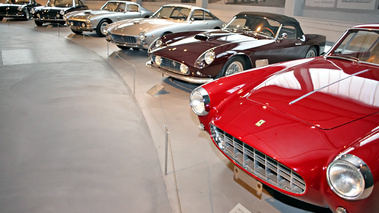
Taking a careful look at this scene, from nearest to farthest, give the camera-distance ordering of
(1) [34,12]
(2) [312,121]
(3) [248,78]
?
1. (2) [312,121]
2. (3) [248,78]
3. (1) [34,12]

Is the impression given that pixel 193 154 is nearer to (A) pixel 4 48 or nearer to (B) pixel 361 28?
(B) pixel 361 28

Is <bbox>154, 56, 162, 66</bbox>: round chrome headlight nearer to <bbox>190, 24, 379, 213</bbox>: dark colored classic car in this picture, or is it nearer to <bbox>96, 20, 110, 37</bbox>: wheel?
<bbox>190, 24, 379, 213</bbox>: dark colored classic car

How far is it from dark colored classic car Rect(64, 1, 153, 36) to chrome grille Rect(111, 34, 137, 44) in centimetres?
216

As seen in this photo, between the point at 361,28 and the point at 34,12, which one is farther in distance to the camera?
the point at 34,12

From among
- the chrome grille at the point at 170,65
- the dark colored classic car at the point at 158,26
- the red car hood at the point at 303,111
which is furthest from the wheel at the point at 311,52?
the dark colored classic car at the point at 158,26

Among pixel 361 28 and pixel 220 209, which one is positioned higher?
pixel 361 28

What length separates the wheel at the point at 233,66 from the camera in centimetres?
408

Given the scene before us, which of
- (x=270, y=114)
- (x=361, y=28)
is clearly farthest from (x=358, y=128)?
(x=361, y=28)

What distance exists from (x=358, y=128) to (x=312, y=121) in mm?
251

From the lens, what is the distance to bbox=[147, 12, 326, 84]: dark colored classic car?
3975 millimetres

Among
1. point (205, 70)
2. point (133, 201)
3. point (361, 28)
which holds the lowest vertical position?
point (133, 201)

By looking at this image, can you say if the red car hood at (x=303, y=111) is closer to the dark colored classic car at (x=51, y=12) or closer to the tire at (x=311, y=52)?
the tire at (x=311, y=52)

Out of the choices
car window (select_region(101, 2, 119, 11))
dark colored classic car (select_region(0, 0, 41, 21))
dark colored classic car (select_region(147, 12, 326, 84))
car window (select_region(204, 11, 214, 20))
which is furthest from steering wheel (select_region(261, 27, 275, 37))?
dark colored classic car (select_region(0, 0, 41, 21))

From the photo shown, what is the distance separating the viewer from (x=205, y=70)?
3908 millimetres
